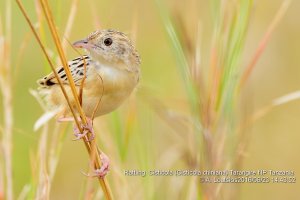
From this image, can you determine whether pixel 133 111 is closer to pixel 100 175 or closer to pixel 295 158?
pixel 100 175

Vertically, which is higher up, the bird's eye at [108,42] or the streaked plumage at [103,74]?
the bird's eye at [108,42]

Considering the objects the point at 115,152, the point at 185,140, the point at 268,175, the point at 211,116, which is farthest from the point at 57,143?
the point at 268,175

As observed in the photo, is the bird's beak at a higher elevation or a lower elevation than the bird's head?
lower

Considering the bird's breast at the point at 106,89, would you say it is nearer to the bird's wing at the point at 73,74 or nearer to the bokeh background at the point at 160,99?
the bird's wing at the point at 73,74

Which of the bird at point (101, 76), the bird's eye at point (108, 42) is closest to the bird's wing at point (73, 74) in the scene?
the bird at point (101, 76)

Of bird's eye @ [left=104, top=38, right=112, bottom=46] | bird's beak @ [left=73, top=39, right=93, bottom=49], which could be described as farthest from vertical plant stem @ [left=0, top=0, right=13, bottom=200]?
bird's eye @ [left=104, top=38, right=112, bottom=46]

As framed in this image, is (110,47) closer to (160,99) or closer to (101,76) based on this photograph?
(101,76)

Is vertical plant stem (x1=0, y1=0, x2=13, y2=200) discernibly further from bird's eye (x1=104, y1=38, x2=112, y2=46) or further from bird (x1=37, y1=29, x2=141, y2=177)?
bird's eye (x1=104, y1=38, x2=112, y2=46)

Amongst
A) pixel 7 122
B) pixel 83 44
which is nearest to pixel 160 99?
pixel 83 44
